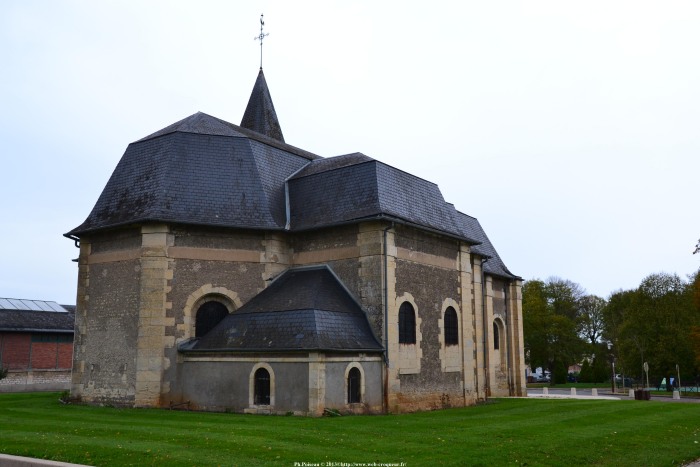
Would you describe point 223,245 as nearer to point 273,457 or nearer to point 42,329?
point 273,457

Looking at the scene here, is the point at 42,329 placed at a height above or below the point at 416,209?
below

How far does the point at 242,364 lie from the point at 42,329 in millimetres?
28444

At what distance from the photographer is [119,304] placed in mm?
24047

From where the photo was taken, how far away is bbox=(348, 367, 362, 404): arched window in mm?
21383

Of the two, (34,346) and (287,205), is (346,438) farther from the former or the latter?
(34,346)

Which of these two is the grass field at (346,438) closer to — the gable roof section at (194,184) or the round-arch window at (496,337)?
the gable roof section at (194,184)

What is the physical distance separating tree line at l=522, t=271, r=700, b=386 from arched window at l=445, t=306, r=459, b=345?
25.9 meters

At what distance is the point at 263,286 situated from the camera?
24984mm

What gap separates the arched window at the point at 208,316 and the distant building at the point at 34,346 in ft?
67.7

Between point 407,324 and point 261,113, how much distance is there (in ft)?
63.3

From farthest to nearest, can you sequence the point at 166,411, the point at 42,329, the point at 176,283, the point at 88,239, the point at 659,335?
the point at 659,335
the point at 42,329
the point at 88,239
the point at 176,283
the point at 166,411

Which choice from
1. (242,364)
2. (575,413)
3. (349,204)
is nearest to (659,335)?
(575,413)

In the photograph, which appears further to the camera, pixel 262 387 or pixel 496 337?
pixel 496 337

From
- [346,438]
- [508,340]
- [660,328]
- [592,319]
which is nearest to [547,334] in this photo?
[592,319]
